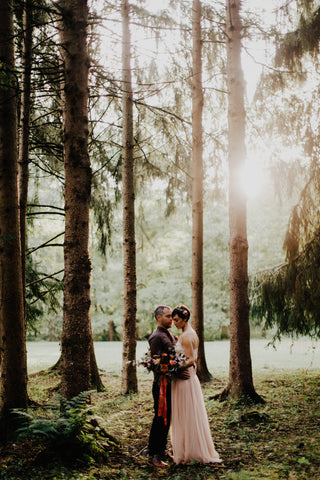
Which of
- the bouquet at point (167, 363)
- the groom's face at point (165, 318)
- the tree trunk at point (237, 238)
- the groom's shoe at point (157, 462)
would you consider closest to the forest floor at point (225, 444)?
the groom's shoe at point (157, 462)

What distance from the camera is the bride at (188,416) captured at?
15.9 feet

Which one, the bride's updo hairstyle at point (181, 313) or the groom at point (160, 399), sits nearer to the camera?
the groom at point (160, 399)

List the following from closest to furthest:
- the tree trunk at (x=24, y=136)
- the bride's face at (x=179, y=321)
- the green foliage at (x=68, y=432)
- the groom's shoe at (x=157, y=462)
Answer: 1. the green foliage at (x=68, y=432)
2. the groom's shoe at (x=157, y=462)
3. the bride's face at (x=179, y=321)
4. the tree trunk at (x=24, y=136)

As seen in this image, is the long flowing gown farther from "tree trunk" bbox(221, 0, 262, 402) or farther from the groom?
"tree trunk" bbox(221, 0, 262, 402)

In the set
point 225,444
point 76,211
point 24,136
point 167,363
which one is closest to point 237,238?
point 167,363

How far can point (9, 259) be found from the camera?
5.12m

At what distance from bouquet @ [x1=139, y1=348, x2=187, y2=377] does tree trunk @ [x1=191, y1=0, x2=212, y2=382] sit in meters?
5.08

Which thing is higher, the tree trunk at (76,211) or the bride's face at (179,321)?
the tree trunk at (76,211)

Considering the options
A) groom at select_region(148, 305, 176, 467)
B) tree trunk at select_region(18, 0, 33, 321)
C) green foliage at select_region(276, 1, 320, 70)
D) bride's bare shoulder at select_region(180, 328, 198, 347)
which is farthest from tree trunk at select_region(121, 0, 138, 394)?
bride's bare shoulder at select_region(180, 328, 198, 347)

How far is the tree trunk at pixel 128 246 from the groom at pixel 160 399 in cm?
385

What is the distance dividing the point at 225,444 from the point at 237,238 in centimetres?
355

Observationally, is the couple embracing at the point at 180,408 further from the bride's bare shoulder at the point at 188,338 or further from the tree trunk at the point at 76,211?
the tree trunk at the point at 76,211

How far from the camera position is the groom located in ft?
16.3

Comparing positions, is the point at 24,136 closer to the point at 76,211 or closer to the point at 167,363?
the point at 76,211
